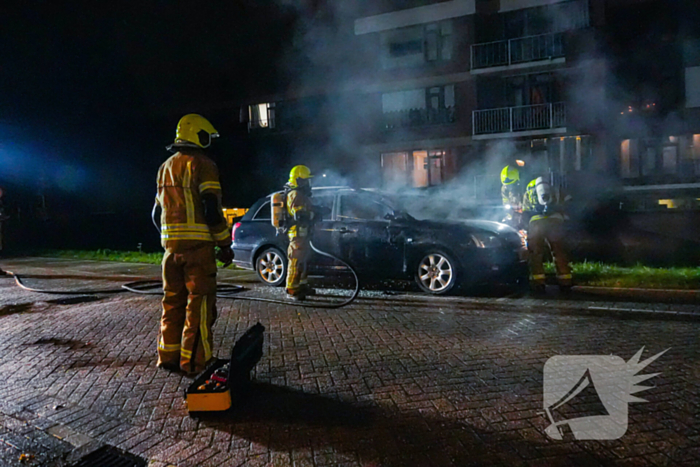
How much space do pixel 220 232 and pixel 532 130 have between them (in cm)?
1883

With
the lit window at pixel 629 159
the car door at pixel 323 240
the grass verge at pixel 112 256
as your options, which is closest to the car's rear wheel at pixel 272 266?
the car door at pixel 323 240

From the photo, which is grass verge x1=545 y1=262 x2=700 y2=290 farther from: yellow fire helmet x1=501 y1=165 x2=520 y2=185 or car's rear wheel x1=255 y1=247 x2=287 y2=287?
car's rear wheel x1=255 y1=247 x2=287 y2=287

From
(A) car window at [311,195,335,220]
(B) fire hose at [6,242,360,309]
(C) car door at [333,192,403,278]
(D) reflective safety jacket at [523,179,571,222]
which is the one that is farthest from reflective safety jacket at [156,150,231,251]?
(D) reflective safety jacket at [523,179,571,222]

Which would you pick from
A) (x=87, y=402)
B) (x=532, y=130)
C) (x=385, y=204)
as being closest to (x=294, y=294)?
(x=385, y=204)

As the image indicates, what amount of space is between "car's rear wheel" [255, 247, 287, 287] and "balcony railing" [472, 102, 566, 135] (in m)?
15.1

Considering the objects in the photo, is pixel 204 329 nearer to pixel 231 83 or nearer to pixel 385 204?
pixel 385 204

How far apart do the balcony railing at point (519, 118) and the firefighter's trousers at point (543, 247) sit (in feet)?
46.5

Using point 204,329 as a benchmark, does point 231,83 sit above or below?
above

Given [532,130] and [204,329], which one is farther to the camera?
[532,130]

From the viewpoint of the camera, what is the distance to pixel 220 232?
13.2 ft

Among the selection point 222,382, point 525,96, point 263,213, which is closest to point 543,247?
point 263,213

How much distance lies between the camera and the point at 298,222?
6.86 m

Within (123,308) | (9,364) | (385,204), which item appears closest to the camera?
(9,364)

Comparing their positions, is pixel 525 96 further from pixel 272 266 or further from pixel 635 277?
pixel 272 266
